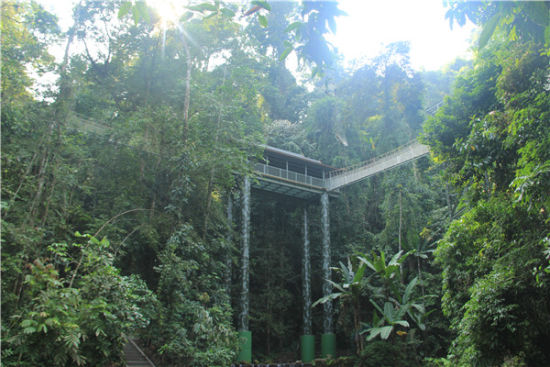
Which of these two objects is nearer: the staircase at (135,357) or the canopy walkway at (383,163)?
the staircase at (135,357)

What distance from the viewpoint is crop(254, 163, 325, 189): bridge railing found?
16.5 meters

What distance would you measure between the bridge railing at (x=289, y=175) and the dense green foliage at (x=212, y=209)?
50.4 inches

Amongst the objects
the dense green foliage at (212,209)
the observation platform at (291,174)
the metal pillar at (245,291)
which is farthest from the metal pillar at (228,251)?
the observation platform at (291,174)

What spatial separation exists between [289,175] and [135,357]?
9748 mm

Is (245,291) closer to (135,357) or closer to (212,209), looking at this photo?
(212,209)

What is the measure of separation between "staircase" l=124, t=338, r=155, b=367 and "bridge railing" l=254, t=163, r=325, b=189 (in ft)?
26.4

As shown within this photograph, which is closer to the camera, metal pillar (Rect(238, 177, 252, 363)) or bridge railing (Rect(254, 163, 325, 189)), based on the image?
metal pillar (Rect(238, 177, 252, 363))

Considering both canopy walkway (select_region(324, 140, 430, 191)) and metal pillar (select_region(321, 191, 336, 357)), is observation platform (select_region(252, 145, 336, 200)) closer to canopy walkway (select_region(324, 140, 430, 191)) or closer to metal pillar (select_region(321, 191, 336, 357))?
canopy walkway (select_region(324, 140, 430, 191))

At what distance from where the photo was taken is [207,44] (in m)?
17.5

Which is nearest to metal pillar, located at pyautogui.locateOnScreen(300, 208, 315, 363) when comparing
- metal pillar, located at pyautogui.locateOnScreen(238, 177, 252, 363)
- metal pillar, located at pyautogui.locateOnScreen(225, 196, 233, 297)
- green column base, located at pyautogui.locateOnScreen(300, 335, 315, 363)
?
green column base, located at pyautogui.locateOnScreen(300, 335, 315, 363)

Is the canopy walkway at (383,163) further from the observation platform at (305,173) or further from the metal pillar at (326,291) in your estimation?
the metal pillar at (326,291)

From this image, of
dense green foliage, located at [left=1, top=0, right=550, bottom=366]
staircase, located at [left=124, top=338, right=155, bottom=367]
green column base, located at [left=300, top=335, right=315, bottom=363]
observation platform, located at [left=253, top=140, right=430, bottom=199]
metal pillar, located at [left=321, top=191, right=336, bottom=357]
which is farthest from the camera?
green column base, located at [left=300, top=335, right=315, bottom=363]

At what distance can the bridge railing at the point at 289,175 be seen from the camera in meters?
16.5

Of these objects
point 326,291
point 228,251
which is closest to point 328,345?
point 326,291
